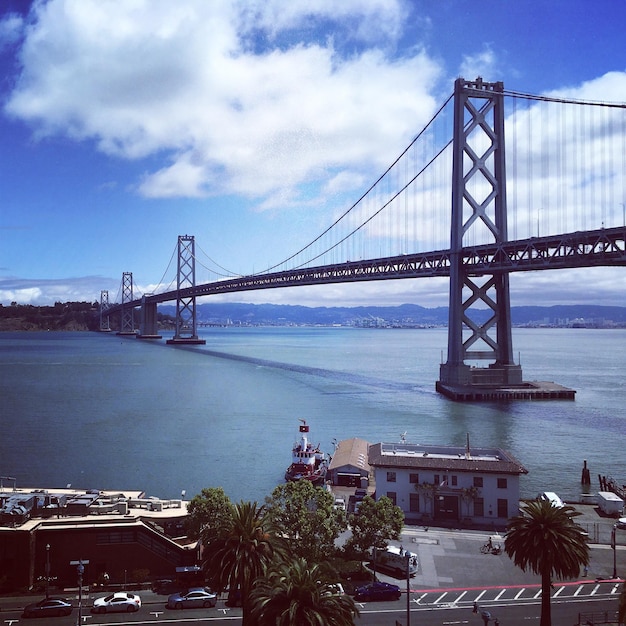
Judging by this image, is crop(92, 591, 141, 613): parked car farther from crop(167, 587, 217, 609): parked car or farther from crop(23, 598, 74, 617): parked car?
crop(167, 587, 217, 609): parked car

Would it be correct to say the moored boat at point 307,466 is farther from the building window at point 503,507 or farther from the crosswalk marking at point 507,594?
the crosswalk marking at point 507,594

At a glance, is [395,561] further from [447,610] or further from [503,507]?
[503,507]

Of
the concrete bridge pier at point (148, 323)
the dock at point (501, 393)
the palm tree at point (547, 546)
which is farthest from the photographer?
the concrete bridge pier at point (148, 323)

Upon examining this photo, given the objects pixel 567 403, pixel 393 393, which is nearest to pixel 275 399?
pixel 393 393

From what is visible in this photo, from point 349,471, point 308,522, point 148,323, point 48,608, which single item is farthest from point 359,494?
point 148,323

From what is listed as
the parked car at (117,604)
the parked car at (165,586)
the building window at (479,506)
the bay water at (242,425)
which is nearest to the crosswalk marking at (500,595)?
the building window at (479,506)

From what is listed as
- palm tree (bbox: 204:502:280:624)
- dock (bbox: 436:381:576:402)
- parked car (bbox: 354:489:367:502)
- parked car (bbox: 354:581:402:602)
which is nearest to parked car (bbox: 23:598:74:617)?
palm tree (bbox: 204:502:280:624)
